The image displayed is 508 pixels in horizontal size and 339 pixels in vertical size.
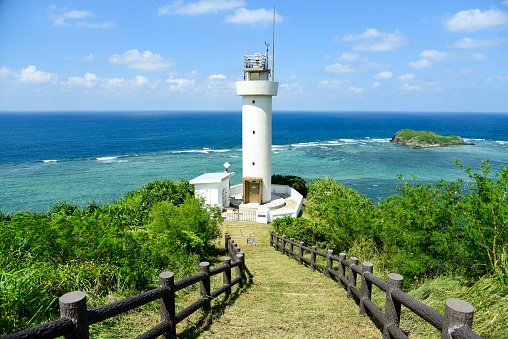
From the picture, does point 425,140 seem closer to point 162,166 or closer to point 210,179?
point 162,166

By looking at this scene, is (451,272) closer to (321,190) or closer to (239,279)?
(239,279)

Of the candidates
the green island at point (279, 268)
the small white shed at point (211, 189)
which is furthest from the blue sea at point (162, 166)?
the green island at point (279, 268)

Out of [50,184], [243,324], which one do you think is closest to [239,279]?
[243,324]

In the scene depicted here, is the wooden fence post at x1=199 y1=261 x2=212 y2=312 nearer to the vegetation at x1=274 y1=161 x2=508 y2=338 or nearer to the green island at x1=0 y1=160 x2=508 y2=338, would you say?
the green island at x1=0 y1=160 x2=508 y2=338

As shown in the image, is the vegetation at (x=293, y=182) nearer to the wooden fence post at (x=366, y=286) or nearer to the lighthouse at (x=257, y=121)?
the lighthouse at (x=257, y=121)

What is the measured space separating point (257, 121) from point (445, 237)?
1532 cm

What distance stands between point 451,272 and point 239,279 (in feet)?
14.0

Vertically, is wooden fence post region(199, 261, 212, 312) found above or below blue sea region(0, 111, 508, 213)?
above

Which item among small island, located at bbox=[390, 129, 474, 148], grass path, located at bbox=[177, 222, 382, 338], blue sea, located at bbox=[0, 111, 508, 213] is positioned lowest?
blue sea, located at bbox=[0, 111, 508, 213]

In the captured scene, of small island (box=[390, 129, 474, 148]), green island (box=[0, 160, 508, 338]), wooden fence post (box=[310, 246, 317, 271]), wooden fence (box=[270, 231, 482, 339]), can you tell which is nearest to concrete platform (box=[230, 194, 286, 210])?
green island (box=[0, 160, 508, 338])

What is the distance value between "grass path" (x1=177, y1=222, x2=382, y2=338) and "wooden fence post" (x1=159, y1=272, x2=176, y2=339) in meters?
0.38

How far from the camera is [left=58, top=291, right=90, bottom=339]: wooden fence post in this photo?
2.75 metres

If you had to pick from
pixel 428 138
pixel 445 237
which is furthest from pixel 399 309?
pixel 428 138

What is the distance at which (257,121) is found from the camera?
2131cm
